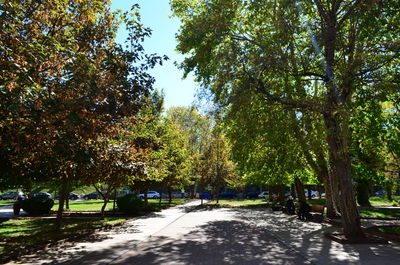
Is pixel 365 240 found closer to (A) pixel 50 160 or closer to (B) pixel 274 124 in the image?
(B) pixel 274 124

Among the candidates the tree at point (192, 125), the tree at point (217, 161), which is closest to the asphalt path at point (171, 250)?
the tree at point (217, 161)

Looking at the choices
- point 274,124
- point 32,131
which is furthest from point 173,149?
point 32,131

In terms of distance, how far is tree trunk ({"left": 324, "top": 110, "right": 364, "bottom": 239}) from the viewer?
12094mm

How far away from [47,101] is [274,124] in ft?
31.5

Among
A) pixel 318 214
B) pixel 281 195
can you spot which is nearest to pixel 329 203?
pixel 318 214

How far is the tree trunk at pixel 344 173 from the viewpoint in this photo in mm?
12094

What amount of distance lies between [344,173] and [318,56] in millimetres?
4830

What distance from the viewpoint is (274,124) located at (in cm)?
1402

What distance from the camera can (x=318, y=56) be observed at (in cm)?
1369

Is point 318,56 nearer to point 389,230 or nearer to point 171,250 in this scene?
point 389,230

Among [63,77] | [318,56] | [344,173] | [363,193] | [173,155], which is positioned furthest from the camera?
[363,193]

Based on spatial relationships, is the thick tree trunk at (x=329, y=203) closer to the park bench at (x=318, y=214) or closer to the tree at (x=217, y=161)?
the park bench at (x=318, y=214)

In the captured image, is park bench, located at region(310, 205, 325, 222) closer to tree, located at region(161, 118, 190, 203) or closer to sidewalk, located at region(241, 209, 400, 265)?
sidewalk, located at region(241, 209, 400, 265)

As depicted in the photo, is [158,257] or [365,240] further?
[365,240]
